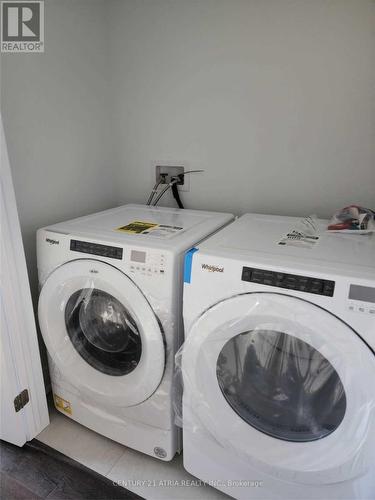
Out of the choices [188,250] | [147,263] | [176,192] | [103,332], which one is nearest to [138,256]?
[147,263]

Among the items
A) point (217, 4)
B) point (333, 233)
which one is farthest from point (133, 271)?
point (217, 4)

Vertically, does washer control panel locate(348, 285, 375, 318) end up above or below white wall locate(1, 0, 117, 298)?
below

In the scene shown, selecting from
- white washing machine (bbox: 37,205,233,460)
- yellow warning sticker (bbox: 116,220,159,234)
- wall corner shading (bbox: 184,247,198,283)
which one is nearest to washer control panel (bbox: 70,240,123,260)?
white washing machine (bbox: 37,205,233,460)

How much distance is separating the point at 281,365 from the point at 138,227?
0.70 meters

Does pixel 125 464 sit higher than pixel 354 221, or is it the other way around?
pixel 354 221

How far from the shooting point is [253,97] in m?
1.41

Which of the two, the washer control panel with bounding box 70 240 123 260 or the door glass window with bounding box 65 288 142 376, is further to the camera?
the door glass window with bounding box 65 288 142 376

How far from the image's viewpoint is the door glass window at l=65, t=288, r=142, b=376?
118 cm

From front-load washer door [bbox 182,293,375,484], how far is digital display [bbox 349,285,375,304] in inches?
2.8

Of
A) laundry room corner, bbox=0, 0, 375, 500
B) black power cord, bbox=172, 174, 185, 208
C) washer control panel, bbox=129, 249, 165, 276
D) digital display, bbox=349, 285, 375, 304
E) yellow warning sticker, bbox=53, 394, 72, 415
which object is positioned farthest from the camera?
black power cord, bbox=172, 174, 185, 208

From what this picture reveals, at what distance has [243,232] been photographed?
3.81 ft

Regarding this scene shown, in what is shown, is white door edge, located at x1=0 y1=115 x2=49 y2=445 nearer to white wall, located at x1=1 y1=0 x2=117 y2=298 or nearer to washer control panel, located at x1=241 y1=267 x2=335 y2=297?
white wall, located at x1=1 y1=0 x2=117 y2=298

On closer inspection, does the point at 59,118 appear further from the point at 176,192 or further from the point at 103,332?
the point at 103,332

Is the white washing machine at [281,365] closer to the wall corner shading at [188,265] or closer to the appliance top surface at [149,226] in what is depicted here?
the wall corner shading at [188,265]
